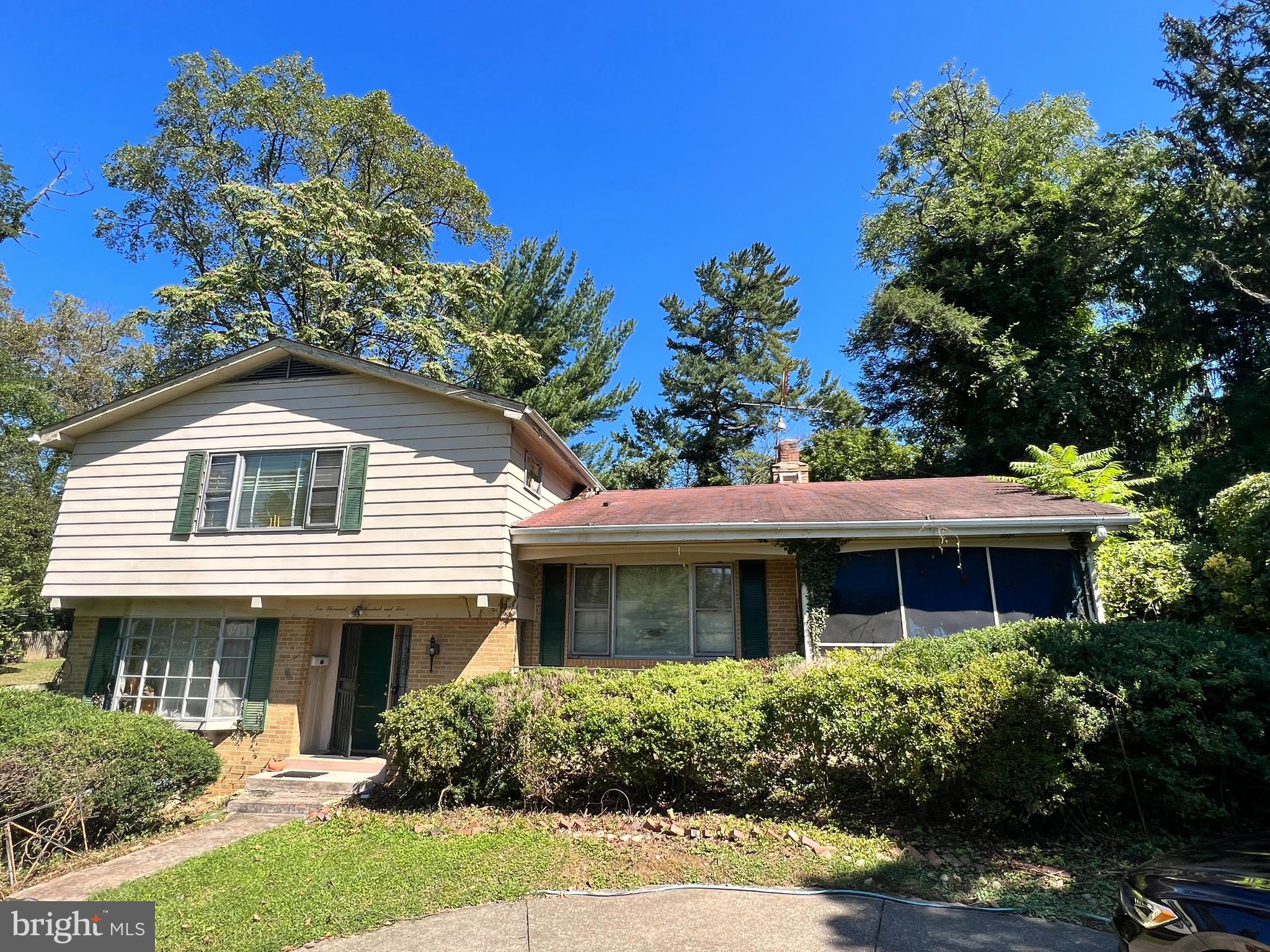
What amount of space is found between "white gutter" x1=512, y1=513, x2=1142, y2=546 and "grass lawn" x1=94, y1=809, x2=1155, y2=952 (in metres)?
4.24

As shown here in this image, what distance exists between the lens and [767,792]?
21.1 feet

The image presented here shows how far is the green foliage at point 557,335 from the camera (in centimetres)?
2308

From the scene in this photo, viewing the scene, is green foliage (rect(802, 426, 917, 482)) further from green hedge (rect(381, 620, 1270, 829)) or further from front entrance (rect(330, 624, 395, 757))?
green hedge (rect(381, 620, 1270, 829))

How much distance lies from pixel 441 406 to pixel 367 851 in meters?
6.77

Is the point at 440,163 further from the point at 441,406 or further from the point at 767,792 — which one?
the point at 767,792

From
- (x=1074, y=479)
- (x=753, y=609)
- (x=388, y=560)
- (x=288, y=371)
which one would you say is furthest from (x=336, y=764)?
(x=1074, y=479)

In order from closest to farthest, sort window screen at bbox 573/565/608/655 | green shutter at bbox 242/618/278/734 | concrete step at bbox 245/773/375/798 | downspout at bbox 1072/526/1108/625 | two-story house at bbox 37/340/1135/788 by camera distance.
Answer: concrete step at bbox 245/773/375/798, downspout at bbox 1072/526/1108/625, two-story house at bbox 37/340/1135/788, green shutter at bbox 242/618/278/734, window screen at bbox 573/565/608/655

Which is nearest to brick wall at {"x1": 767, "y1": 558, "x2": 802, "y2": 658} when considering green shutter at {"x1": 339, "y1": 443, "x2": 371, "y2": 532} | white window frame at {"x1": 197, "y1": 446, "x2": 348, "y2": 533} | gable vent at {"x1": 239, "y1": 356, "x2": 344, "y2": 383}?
green shutter at {"x1": 339, "y1": 443, "x2": 371, "y2": 532}

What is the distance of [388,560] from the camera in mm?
10242

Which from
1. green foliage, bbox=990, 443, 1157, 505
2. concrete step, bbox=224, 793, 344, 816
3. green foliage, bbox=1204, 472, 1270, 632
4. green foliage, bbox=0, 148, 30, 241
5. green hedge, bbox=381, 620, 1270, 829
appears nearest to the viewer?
green hedge, bbox=381, 620, 1270, 829

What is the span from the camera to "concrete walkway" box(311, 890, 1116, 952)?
401 centimetres

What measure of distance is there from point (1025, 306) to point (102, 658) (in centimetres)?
2584

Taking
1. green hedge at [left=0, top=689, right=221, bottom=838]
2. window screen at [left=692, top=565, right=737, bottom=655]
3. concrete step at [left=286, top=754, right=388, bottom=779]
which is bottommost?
concrete step at [left=286, top=754, right=388, bottom=779]

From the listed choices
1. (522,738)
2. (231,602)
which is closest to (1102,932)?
(522,738)
